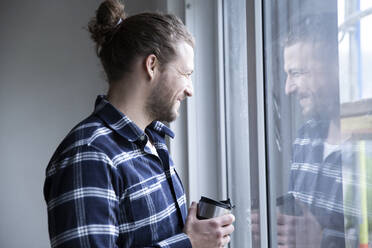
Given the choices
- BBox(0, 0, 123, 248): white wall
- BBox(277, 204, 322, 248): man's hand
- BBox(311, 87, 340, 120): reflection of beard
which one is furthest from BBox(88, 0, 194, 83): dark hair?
BBox(0, 0, 123, 248): white wall

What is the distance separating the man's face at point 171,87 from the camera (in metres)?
0.89

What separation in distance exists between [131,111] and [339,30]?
452 mm

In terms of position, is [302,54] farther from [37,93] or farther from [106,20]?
[37,93]

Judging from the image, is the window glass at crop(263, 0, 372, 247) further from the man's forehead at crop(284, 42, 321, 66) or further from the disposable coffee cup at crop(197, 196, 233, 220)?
the disposable coffee cup at crop(197, 196, 233, 220)

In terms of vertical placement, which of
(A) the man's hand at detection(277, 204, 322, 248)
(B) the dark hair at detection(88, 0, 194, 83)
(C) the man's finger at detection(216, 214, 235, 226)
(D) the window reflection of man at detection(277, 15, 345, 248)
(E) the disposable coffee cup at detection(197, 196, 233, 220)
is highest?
(B) the dark hair at detection(88, 0, 194, 83)

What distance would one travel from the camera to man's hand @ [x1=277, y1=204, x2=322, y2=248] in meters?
Result: 0.83

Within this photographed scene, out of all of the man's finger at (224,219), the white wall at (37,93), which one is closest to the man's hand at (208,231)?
the man's finger at (224,219)

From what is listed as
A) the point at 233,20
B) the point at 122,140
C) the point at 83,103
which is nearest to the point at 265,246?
the point at 122,140

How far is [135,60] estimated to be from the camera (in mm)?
880

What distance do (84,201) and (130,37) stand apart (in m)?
0.37

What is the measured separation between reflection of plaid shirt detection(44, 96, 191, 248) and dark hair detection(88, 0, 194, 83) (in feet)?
0.32

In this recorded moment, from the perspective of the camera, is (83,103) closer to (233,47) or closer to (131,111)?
(233,47)

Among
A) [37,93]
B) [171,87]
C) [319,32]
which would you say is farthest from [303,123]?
[37,93]

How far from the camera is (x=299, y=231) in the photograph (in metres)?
0.91
